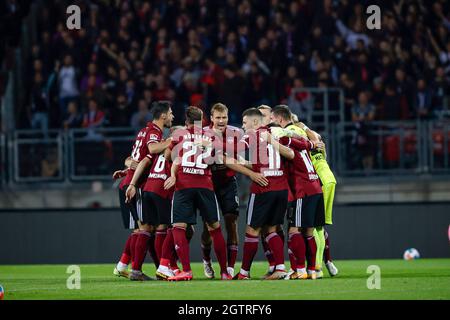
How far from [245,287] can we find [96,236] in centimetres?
831

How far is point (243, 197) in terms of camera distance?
20.2m

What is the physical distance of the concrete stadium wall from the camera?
19.8m

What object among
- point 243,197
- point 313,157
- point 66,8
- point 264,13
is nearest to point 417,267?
→ point 313,157

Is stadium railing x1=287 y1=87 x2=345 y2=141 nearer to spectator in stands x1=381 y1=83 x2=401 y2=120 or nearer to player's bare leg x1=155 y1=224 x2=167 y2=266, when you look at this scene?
spectator in stands x1=381 y1=83 x2=401 y2=120

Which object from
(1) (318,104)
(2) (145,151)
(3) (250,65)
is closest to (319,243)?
(2) (145,151)

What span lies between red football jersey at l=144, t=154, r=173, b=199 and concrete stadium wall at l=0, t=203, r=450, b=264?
595cm

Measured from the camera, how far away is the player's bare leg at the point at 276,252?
13.5 metres

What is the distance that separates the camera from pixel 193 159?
44.3ft

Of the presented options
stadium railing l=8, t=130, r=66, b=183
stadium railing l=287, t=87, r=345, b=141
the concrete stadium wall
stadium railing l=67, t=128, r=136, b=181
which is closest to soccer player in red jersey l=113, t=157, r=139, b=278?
stadium railing l=67, t=128, r=136, b=181

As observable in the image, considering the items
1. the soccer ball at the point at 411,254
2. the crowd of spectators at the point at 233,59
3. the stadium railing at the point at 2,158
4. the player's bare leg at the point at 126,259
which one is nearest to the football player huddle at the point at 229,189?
the player's bare leg at the point at 126,259

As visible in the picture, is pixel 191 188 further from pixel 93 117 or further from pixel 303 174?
pixel 93 117

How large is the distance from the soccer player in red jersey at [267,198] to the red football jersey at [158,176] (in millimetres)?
1011
